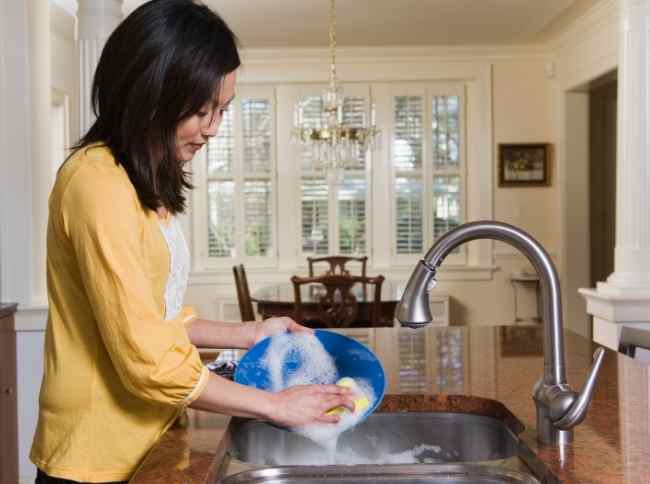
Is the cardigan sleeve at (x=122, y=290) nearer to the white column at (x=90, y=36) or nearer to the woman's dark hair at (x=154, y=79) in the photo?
the woman's dark hair at (x=154, y=79)

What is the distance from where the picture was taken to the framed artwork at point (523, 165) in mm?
6832

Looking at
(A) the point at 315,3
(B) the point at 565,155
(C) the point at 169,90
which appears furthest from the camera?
(B) the point at 565,155

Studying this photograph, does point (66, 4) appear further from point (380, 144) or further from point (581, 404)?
point (581, 404)

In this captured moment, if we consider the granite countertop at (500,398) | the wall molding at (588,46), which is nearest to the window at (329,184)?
the wall molding at (588,46)

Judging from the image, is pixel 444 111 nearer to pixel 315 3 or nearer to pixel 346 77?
pixel 346 77

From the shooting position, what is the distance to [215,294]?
699 centimetres

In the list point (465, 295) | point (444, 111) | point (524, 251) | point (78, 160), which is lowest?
point (465, 295)

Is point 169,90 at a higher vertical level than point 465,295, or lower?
higher

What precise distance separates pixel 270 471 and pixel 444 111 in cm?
601

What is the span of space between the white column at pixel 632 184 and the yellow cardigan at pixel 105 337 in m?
3.23

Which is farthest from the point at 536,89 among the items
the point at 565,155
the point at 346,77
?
the point at 346,77

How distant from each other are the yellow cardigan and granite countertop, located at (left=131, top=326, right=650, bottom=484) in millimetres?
77

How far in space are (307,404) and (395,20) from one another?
5128 mm

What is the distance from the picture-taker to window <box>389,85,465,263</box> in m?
6.95
